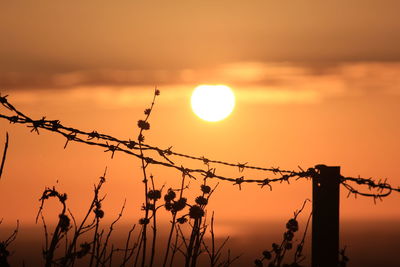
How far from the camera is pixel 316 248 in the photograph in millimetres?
5941

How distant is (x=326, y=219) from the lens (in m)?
5.99

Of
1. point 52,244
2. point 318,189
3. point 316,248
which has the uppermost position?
point 318,189

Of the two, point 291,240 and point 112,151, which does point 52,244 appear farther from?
point 291,240

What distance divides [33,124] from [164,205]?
146 cm

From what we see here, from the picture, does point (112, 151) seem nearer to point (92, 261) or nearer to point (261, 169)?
point (92, 261)

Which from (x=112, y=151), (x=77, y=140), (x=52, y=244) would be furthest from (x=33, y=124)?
(x=52, y=244)

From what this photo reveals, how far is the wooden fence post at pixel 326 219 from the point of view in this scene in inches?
233

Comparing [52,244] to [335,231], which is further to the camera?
[335,231]

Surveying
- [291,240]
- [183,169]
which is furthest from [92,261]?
[291,240]

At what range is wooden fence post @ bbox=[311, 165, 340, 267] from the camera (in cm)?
591

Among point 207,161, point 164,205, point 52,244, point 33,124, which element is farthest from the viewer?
point 207,161

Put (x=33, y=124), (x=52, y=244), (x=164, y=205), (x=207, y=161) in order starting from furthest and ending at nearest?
(x=207, y=161)
(x=164, y=205)
(x=33, y=124)
(x=52, y=244)

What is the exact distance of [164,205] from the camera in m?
6.23

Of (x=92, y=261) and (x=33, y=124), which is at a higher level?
(x=33, y=124)
